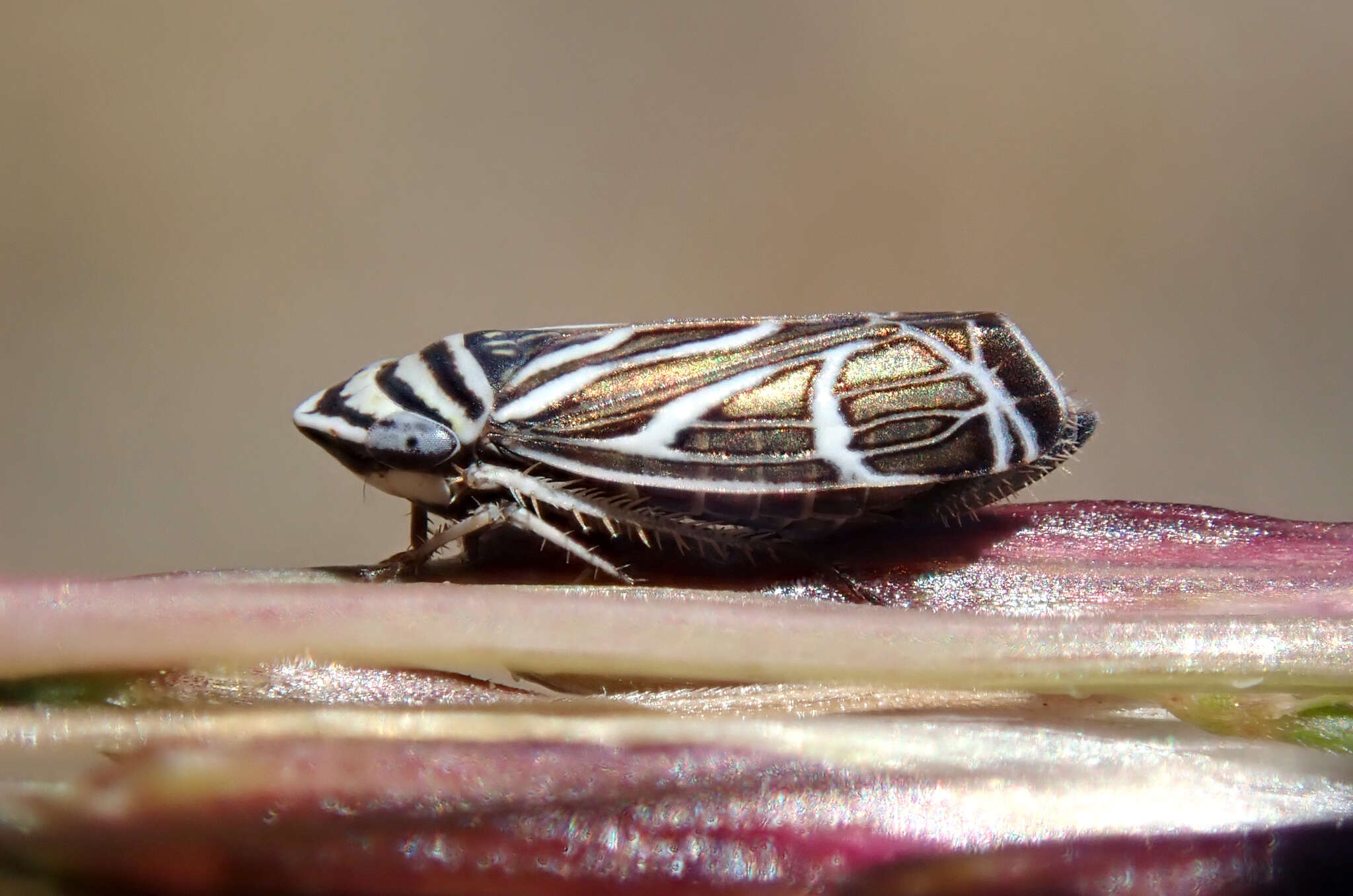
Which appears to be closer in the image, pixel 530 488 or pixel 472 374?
pixel 530 488

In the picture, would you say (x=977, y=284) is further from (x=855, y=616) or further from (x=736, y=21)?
(x=855, y=616)

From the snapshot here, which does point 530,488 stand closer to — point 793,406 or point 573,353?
point 573,353

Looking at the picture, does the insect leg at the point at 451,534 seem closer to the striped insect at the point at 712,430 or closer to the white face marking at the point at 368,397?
the striped insect at the point at 712,430

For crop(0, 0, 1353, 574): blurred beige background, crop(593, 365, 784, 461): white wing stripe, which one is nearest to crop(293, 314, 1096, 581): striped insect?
crop(593, 365, 784, 461): white wing stripe

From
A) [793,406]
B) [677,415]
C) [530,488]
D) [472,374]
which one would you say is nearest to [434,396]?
[472,374]

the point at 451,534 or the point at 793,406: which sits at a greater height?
the point at 793,406

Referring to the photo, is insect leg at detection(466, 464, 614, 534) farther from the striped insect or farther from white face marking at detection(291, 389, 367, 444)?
white face marking at detection(291, 389, 367, 444)

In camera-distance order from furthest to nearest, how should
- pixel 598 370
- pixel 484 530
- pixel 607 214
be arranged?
pixel 607 214 < pixel 598 370 < pixel 484 530

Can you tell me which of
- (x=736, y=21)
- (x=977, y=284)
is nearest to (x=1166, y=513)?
(x=977, y=284)
